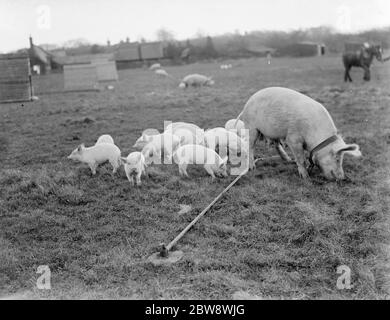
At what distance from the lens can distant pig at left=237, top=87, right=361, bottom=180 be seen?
7.16 m

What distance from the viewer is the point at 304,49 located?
5688 centimetres

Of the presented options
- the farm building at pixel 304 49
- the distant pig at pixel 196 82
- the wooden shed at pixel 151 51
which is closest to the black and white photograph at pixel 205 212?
the distant pig at pixel 196 82

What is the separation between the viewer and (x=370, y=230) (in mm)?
5387

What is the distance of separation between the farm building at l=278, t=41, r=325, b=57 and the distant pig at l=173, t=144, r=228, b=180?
51.6m

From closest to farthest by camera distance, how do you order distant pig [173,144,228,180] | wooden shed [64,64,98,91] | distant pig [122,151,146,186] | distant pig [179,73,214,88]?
1. distant pig [122,151,146,186]
2. distant pig [173,144,228,180]
3. distant pig [179,73,214,88]
4. wooden shed [64,64,98,91]

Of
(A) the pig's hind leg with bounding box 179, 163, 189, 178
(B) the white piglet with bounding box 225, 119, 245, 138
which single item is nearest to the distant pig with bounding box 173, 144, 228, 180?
(A) the pig's hind leg with bounding box 179, 163, 189, 178

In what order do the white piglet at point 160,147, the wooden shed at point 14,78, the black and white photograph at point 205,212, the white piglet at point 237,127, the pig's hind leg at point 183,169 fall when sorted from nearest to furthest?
1. the black and white photograph at point 205,212
2. the pig's hind leg at point 183,169
3. the white piglet at point 160,147
4. the white piglet at point 237,127
5. the wooden shed at point 14,78

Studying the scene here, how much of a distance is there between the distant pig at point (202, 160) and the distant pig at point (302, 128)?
42.4 inches

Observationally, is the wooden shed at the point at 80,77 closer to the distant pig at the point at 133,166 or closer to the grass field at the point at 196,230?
the grass field at the point at 196,230

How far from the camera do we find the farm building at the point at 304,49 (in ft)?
182

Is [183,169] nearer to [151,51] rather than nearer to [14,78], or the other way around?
[14,78]

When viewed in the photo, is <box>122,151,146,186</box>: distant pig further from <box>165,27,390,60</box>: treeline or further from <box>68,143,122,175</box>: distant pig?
<box>165,27,390,60</box>: treeline

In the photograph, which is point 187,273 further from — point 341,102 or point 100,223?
point 341,102

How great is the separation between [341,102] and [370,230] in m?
11.0
